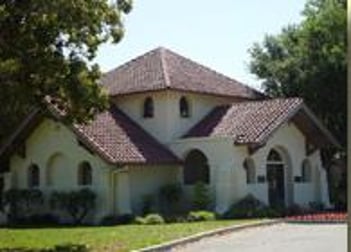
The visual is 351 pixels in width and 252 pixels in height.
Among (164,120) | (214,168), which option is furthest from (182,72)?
(214,168)

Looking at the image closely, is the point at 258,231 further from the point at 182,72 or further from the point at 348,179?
the point at 348,179

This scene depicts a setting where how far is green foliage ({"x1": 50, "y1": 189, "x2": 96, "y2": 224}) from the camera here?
38.2 metres

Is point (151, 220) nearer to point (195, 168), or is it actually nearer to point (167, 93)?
point (195, 168)

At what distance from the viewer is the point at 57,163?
41062 mm

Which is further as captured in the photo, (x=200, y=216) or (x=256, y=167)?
(x=256, y=167)

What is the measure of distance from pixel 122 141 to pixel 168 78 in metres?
3.85

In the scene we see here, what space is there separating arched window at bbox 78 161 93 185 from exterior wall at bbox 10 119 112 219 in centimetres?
17

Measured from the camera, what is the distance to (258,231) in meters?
31.8

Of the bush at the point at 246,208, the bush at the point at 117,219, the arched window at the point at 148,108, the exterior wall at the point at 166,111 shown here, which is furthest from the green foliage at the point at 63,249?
the arched window at the point at 148,108

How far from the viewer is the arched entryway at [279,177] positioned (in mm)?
41875

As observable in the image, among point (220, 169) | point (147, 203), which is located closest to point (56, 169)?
point (147, 203)

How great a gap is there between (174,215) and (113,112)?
6612 millimetres

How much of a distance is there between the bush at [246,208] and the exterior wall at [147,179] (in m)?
3.51

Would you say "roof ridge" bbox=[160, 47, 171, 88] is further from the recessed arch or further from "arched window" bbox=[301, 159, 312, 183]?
"arched window" bbox=[301, 159, 312, 183]
